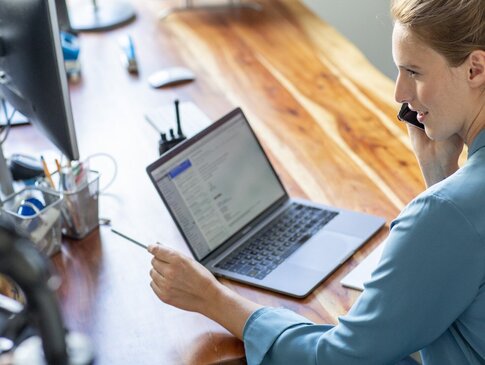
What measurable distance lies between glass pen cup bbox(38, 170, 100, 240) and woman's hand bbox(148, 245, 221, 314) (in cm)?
24

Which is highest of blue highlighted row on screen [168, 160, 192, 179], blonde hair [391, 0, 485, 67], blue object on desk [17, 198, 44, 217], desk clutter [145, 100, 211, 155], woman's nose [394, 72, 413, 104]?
blonde hair [391, 0, 485, 67]

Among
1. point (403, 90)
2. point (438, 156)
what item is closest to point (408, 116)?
point (438, 156)

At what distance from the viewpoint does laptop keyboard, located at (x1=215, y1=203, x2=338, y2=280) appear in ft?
5.01

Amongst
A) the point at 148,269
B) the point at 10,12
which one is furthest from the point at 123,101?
the point at 148,269

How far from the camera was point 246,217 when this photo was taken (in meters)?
1.64

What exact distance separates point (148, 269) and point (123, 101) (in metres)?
0.76

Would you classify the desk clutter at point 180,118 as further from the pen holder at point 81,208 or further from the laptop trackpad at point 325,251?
the laptop trackpad at point 325,251

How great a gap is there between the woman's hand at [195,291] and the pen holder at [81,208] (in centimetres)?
24

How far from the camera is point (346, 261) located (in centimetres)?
155

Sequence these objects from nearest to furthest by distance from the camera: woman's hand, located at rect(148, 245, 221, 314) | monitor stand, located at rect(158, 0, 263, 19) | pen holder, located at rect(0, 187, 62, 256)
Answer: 1. woman's hand, located at rect(148, 245, 221, 314)
2. pen holder, located at rect(0, 187, 62, 256)
3. monitor stand, located at rect(158, 0, 263, 19)

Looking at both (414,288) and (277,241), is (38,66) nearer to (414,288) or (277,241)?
(277,241)

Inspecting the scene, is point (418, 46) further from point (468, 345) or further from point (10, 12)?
point (10, 12)

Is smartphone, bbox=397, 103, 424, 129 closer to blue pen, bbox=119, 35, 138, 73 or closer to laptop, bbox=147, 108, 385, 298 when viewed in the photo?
laptop, bbox=147, 108, 385, 298

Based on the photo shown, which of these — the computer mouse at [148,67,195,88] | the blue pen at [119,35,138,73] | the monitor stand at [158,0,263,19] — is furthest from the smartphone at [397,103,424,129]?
the monitor stand at [158,0,263,19]
